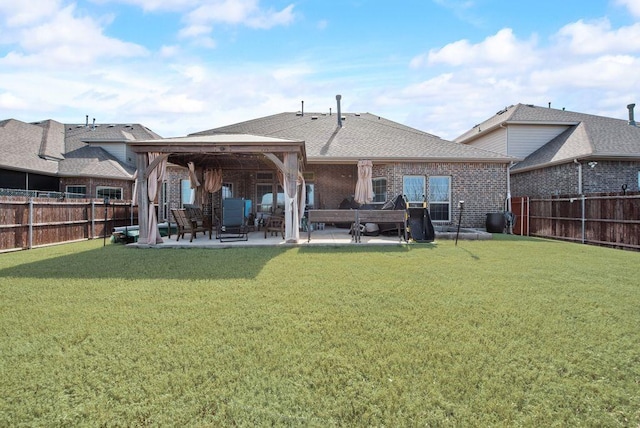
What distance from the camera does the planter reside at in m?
12.8

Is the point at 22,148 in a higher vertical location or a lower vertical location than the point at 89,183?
higher

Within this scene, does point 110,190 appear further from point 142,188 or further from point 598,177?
point 598,177

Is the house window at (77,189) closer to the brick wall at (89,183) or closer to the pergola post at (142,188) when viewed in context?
the brick wall at (89,183)

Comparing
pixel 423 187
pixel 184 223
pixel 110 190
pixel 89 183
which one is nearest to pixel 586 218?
pixel 423 187

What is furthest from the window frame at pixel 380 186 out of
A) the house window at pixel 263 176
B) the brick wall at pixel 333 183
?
the house window at pixel 263 176

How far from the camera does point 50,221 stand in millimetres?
10211

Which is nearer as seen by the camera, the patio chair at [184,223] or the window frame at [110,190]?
the patio chair at [184,223]

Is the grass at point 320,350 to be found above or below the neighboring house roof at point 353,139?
below

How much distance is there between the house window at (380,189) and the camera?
13.7 metres

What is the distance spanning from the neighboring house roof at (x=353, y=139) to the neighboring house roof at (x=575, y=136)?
3745mm

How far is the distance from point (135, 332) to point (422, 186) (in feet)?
39.5

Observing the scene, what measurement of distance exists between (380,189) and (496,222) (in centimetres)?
448

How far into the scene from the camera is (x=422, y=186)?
13.6 m

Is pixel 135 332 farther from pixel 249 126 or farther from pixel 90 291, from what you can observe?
pixel 249 126
